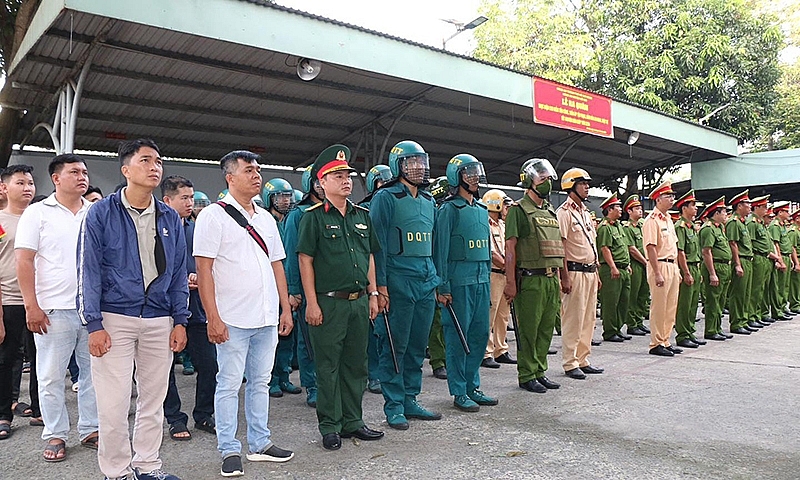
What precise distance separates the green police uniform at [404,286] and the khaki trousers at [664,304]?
379 cm

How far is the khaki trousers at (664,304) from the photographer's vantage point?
7.33 m

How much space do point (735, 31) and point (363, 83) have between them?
58.4ft

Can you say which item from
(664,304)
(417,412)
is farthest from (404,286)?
(664,304)

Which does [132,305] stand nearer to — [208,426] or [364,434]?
[208,426]

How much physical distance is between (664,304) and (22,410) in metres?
6.53

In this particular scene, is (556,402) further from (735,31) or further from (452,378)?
(735,31)

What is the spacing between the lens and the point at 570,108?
12.9m

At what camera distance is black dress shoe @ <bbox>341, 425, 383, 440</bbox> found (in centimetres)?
418

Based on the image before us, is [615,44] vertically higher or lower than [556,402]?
higher

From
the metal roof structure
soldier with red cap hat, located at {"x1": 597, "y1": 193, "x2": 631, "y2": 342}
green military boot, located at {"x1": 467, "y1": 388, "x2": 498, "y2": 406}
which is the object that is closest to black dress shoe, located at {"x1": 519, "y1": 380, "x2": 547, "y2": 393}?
green military boot, located at {"x1": 467, "y1": 388, "x2": 498, "y2": 406}

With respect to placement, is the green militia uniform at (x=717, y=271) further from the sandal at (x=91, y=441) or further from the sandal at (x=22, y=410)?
the sandal at (x=22, y=410)

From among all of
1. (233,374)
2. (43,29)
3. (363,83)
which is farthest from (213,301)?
(363,83)

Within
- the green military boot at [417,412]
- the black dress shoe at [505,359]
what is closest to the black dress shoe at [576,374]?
the black dress shoe at [505,359]

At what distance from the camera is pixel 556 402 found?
5184mm
